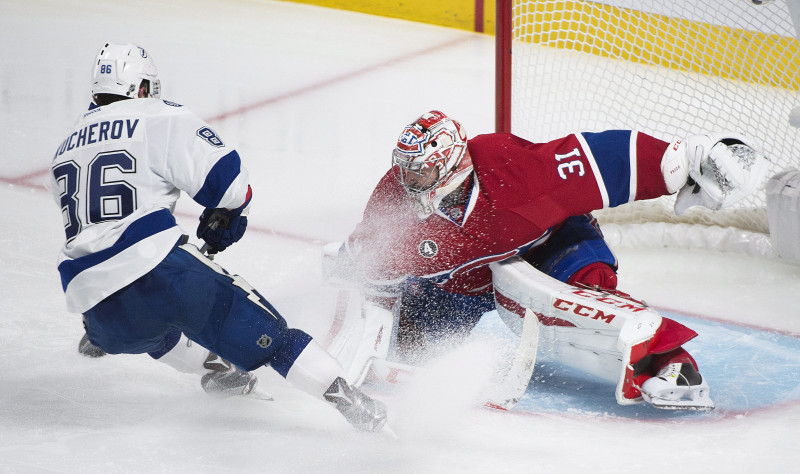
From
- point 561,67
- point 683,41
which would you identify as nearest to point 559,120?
point 561,67

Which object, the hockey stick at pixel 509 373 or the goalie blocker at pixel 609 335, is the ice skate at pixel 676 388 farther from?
the hockey stick at pixel 509 373

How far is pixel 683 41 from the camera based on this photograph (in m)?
3.75

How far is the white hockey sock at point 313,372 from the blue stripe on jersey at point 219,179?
36 cm

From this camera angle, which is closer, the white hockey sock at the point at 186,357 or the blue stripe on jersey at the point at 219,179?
the blue stripe on jersey at the point at 219,179

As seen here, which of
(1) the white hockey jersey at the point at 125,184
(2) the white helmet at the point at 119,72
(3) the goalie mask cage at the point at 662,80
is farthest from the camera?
(3) the goalie mask cage at the point at 662,80

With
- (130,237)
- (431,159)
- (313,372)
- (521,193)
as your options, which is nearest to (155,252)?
(130,237)

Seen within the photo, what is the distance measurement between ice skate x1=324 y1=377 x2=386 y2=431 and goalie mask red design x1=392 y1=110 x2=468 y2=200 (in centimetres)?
46

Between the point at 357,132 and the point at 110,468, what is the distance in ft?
8.86

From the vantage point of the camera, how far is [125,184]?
2.05m

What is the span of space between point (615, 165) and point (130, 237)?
1070mm

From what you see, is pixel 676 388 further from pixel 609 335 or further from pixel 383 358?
pixel 383 358

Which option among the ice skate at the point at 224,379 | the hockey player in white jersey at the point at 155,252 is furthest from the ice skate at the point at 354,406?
Answer: the ice skate at the point at 224,379

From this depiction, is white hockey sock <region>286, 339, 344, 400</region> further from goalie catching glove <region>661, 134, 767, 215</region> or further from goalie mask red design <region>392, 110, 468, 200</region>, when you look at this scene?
goalie catching glove <region>661, 134, 767, 215</region>

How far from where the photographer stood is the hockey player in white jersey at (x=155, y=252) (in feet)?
6.73
